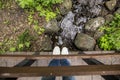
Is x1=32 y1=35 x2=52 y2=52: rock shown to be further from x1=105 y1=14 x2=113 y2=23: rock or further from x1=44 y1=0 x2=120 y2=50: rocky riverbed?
x1=105 y1=14 x2=113 y2=23: rock

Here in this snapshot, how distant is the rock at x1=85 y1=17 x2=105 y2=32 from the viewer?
25.8ft

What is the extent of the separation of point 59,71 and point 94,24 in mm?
5457

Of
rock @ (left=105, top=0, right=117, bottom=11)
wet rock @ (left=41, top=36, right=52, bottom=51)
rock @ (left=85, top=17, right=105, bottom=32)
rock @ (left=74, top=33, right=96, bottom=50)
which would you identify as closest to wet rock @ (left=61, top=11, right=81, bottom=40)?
rock @ (left=85, top=17, right=105, bottom=32)

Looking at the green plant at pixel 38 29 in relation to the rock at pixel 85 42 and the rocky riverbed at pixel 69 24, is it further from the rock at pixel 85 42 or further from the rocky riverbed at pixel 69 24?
the rock at pixel 85 42

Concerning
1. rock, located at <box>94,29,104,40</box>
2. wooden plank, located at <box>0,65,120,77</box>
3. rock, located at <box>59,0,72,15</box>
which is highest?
rock, located at <box>59,0,72,15</box>

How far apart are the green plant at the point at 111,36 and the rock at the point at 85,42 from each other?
0.34 metres

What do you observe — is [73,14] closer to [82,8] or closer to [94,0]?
[82,8]

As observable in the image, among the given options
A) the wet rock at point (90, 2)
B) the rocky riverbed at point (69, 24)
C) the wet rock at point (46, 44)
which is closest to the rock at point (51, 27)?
the rocky riverbed at point (69, 24)

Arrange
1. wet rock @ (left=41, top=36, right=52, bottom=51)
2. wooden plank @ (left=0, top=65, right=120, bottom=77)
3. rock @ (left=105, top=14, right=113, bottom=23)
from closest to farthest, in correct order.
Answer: wooden plank @ (left=0, top=65, right=120, bottom=77), wet rock @ (left=41, top=36, right=52, bottom=51), rock @ (left=105, top=14, right=113, bottom=23)

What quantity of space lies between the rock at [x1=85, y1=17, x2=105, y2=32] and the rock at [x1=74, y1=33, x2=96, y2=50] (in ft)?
1.35

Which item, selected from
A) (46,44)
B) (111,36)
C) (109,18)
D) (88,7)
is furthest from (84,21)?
(46,44)

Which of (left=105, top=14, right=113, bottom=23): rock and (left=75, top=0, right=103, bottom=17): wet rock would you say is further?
(left=75, top=0, right=103, bottom=17): wet rock

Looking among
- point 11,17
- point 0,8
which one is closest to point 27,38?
point 11,17

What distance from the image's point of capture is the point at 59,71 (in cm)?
265
